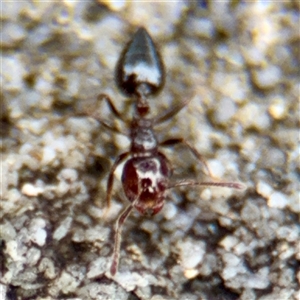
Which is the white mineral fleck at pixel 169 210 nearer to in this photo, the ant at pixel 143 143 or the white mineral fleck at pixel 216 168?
the ant at pixel 143 143

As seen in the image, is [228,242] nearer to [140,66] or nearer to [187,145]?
[187,145]

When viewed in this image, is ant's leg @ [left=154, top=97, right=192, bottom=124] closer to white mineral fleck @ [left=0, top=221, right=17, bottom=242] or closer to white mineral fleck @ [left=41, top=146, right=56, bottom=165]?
white mineral fleck @ [left=41, top=146, right=56, bottom=165]

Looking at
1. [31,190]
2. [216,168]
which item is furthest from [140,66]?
[31,190]

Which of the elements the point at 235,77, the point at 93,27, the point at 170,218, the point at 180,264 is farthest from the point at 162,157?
the point at 93,27

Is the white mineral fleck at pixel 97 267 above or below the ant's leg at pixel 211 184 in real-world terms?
below

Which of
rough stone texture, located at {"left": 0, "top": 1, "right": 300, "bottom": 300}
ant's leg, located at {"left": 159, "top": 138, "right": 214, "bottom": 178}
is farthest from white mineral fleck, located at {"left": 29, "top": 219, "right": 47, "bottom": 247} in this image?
ant's leg, located at {"left": 159, "top": 138, "right": 214, "bottom": 178}

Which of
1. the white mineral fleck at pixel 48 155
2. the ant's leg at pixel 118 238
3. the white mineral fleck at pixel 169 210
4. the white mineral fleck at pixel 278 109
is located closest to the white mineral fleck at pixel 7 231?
the white mineral fleck at pixel 48 155

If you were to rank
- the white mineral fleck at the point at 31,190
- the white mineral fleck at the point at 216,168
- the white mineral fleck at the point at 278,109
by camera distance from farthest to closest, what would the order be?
the white mineral fleck at the point at 278,109, the white mineral fleck at the point at 216,168, the white mineral fleck at the point at 31,190
